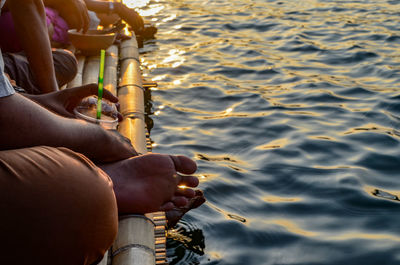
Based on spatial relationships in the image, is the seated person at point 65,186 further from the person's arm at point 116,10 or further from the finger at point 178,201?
the person's arm at point 116,10

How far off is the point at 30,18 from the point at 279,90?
2.95 m

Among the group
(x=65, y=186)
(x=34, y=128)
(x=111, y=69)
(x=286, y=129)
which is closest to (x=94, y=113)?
(x=34, y=128)

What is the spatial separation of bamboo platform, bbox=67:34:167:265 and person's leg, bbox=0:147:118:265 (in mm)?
387

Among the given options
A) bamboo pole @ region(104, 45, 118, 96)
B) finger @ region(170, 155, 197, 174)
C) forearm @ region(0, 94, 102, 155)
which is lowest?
bamboo pole @ region(104, 45, 118, 96)

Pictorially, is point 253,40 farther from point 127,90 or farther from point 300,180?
point 300,180

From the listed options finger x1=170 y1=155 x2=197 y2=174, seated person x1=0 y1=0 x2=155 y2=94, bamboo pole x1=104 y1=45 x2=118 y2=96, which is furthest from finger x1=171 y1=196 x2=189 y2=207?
bamboo pole x1=104 y1=45 x2=118 y2=96

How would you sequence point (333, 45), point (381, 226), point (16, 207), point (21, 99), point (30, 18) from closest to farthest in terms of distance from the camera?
point (16, 207) < point (21, 99) < point (30, 18) < point (381, 226) < point (333, 45)

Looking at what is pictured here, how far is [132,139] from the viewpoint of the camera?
3.23m

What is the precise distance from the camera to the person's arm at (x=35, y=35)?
274cm

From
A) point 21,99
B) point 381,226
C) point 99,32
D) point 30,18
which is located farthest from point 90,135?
point 99,32

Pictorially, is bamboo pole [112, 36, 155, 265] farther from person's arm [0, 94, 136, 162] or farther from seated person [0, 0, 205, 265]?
person's arm [0, 94, 136, 162]

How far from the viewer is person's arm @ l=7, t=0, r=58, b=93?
2.74m

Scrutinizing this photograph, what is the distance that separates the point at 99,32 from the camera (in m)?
5.07

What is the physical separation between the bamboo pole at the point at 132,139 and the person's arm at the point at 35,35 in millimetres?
642
